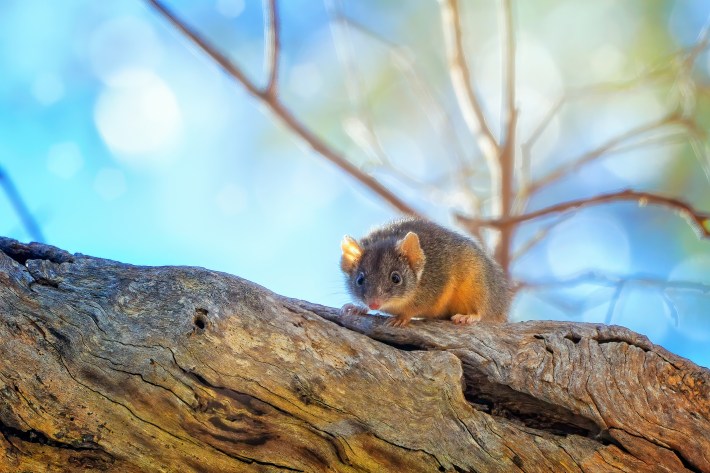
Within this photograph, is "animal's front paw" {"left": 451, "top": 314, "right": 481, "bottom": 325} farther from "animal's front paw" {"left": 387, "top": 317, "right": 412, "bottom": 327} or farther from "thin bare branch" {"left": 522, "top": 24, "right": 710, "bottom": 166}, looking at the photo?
"thin bare branch" {"left": 522, "top": 24, "right": 710, "bottom": 166}

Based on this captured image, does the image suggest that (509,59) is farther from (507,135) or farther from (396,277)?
(396,277)

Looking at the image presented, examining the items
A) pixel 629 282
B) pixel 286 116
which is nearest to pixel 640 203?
pixel 629 282

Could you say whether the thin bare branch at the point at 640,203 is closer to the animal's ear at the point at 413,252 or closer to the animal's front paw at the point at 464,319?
the animal's ear at the point at 413,252

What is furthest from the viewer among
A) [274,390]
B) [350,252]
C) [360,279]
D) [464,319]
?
[350,252]

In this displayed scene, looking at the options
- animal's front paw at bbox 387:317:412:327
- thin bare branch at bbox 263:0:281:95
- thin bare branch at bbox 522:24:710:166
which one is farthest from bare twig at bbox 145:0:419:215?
animal's front paw at bbox 387:317:412:327

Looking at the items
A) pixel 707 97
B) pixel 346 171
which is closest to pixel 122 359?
pixel 346 171

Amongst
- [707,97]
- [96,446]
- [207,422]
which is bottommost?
[96,446]

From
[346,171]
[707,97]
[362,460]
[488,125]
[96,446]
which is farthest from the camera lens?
[707,97]

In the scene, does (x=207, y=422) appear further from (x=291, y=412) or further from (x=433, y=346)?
(x=433, y=346)
